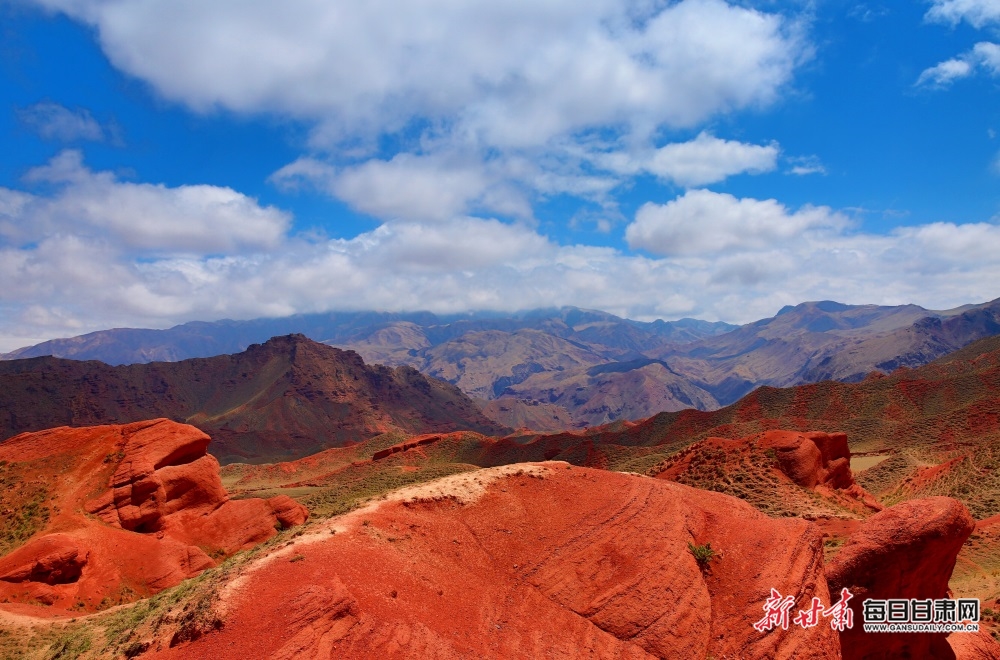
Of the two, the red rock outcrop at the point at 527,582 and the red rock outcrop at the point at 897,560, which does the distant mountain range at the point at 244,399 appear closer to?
the red rock outcrop at the point at 527,582

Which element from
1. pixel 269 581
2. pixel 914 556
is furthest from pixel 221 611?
pixel 914 556

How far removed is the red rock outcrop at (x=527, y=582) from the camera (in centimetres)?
1334

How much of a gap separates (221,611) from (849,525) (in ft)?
111

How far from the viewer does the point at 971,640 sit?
19.3m

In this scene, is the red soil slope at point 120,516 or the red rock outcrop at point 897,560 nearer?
the red rock outcrop at point 897,560

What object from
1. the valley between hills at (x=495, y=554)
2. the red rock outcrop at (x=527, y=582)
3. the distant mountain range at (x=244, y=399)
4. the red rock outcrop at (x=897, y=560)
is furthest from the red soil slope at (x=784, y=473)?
the distant mountain range at (x=244, y=399)

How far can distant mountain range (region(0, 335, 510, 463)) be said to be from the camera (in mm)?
130375

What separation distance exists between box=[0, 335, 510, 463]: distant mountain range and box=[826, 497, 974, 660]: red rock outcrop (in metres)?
127

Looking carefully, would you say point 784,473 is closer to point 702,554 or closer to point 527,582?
point 702,554

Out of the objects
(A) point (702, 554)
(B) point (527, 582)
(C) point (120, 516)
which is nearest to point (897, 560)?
(A) point (702, 554)

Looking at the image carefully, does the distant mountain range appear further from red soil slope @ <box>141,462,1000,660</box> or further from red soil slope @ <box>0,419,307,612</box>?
red soil slope @ <box>141,462,1000,660</box>

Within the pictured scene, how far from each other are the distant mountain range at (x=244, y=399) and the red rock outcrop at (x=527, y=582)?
388 ft

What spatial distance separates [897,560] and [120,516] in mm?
41506

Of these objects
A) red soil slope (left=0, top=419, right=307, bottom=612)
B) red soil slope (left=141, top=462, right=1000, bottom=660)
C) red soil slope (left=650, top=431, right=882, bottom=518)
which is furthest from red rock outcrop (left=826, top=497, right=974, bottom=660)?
red soil slope (left=0, top=419, right=307, bottom=612)
